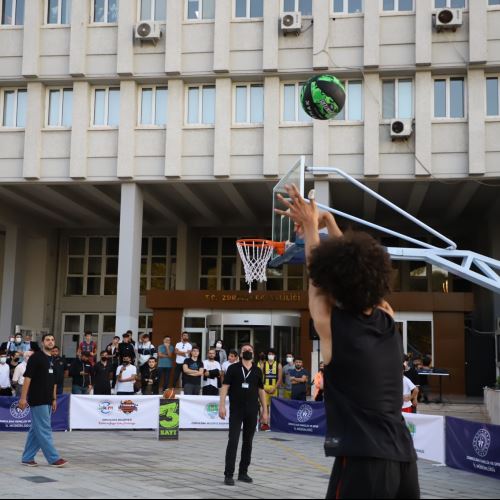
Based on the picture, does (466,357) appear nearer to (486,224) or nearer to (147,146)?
(486,224)

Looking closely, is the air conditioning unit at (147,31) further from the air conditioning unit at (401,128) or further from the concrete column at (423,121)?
the concrete column at (423,121)

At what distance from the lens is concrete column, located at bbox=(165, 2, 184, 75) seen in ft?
93.0

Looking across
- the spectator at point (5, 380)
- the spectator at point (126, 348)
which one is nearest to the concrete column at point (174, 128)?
the spectator at point (126, 348)

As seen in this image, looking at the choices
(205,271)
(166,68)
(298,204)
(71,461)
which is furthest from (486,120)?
(298,204)

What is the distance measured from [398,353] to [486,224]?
31768 mm

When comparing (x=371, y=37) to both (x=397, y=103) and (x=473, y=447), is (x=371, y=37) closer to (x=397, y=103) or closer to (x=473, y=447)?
(x=397, y=103)

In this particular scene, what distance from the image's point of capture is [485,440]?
1160 centimetres

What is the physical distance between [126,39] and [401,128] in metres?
10.7

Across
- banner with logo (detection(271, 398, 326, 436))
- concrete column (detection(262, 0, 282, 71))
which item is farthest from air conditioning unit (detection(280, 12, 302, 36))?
banner with logo (detection(271, 398, 326, 436))

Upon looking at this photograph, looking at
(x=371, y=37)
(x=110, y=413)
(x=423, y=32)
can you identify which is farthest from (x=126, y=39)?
(x=110, y=413)

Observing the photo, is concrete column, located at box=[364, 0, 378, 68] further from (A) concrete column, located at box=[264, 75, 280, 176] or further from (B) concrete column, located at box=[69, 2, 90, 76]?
(B) concrete column, located at box=[69, 2, 90, 76]

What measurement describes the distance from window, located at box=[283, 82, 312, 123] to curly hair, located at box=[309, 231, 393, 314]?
25.1 m

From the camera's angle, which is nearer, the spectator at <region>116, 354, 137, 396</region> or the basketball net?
the spectator at <region>116, 354, 137, 396</region>

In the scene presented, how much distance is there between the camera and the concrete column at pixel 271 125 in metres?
27.8
